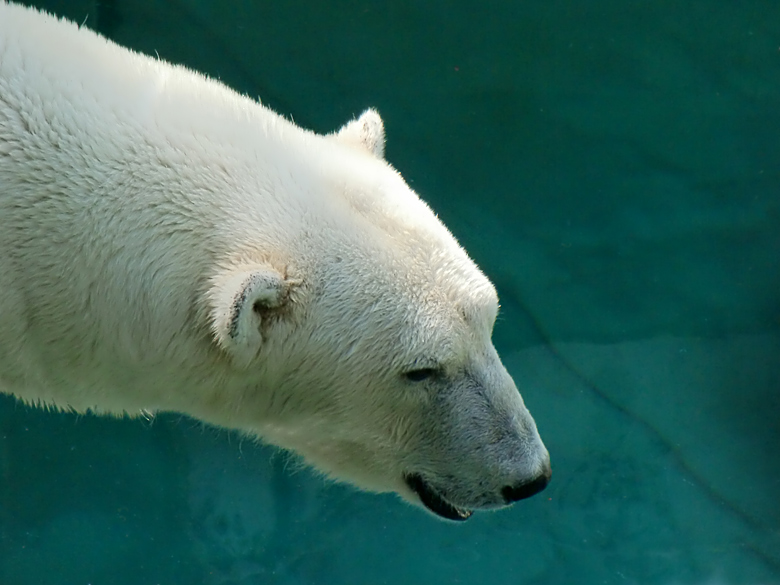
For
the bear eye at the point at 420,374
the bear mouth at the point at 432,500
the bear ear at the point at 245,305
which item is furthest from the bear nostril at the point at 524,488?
the bear ear at the point at 245,305

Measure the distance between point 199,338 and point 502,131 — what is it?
6.39 ft

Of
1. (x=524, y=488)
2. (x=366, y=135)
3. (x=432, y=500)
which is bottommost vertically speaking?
(x=432, y=500)

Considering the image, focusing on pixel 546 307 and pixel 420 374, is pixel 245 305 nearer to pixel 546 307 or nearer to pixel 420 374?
pixel 420 374

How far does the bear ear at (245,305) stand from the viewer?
4.44 ft

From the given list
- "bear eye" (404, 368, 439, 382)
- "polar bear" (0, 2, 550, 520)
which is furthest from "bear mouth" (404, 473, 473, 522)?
"bear eye" (404, 368, 439, 382)

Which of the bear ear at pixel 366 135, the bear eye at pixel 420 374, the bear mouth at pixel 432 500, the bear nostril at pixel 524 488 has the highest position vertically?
the bear ear at pixel 366 135

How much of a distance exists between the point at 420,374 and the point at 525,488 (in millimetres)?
362

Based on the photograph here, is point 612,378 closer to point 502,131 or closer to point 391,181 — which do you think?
point 502,131

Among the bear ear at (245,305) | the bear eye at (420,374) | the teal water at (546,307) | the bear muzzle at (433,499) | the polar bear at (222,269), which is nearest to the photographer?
the bear ear at (245,305)

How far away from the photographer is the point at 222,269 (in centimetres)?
145

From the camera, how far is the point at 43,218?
4.83 ft

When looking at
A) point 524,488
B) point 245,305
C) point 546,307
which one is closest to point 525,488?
point 524,488

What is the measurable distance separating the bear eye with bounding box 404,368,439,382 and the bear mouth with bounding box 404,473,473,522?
32 centimetres

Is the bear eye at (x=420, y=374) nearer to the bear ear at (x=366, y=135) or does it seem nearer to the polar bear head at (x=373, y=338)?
the polar bear head at (x=373, y=338)
